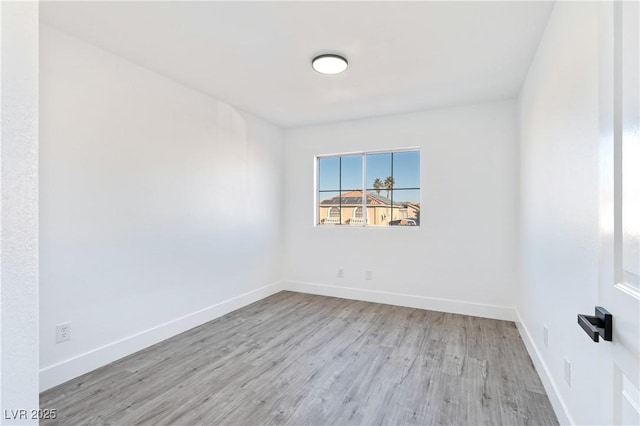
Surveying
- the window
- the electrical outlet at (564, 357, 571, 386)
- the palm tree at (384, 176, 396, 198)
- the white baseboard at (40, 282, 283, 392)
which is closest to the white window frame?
the window

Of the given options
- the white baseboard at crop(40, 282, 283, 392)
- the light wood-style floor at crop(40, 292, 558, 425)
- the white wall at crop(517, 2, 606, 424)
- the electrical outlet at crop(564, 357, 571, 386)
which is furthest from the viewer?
the white baseboard at crop(40, 282, 283, 392)

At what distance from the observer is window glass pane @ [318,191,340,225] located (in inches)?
183

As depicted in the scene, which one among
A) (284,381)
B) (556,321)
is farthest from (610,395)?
(284,381)

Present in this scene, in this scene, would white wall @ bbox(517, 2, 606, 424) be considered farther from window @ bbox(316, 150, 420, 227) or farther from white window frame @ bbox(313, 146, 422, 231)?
window @ bbox(316, 150, 420, 227)

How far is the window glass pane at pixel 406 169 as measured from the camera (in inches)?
160

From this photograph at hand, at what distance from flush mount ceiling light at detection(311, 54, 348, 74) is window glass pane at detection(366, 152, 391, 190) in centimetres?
180

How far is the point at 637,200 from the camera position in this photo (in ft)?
2.22

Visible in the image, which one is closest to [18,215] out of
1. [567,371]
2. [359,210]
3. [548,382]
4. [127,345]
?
[127,345]

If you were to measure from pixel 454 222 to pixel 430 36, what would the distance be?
226 centimetres

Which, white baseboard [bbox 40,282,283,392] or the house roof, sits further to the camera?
the house roof

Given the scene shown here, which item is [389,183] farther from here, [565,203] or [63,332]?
[63,332]

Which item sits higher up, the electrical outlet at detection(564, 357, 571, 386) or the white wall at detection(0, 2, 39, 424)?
the white wall at detection(0, 2, 39, 424)

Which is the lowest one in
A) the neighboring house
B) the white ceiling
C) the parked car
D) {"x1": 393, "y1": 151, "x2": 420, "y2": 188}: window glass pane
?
the parked car

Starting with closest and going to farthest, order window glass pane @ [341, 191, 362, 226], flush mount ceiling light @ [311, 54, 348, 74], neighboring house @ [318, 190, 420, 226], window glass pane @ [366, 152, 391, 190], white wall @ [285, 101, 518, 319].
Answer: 1. flush mount ceiling light @ [311, 54, 348, 74]
2. white wall @ [285, 101, 518, 319]
3. neighboring house @ [318, 190, 420, 226]
4. window glass pane @ [366, 152, 391, 190]
5. window glass pane @ [341, 191, 362, 226]
